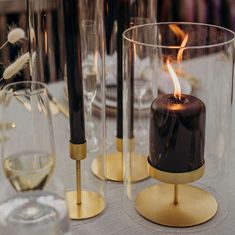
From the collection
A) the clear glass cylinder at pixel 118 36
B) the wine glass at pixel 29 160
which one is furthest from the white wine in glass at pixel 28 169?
the clear glass cylinder at pixel 118 36

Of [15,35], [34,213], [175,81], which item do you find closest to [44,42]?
[15,35]

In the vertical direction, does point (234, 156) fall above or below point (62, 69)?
below

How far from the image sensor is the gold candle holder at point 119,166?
921 mm

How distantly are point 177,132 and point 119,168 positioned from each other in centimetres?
19

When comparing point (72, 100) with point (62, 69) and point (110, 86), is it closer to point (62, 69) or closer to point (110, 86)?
point (62, 69)

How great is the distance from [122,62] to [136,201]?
20 cm

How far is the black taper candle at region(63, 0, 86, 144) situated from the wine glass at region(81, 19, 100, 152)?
0.08 meters

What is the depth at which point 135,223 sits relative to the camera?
2.71ft

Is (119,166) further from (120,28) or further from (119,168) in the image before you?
(120,28)

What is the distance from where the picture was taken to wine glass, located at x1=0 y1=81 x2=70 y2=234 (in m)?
0.65

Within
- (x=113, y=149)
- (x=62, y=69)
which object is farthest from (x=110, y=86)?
(x=62, y=69)

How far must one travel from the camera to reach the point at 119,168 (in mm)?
960

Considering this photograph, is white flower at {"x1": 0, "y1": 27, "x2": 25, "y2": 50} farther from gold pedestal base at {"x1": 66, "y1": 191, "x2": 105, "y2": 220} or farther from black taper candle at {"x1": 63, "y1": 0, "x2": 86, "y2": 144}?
gold pedestal base at {"x1": 66, "y1": 191, "x2": 105, "y2": 220}

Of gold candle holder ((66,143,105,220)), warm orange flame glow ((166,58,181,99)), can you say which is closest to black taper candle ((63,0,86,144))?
gold candle holder ((66,143,105,220))
